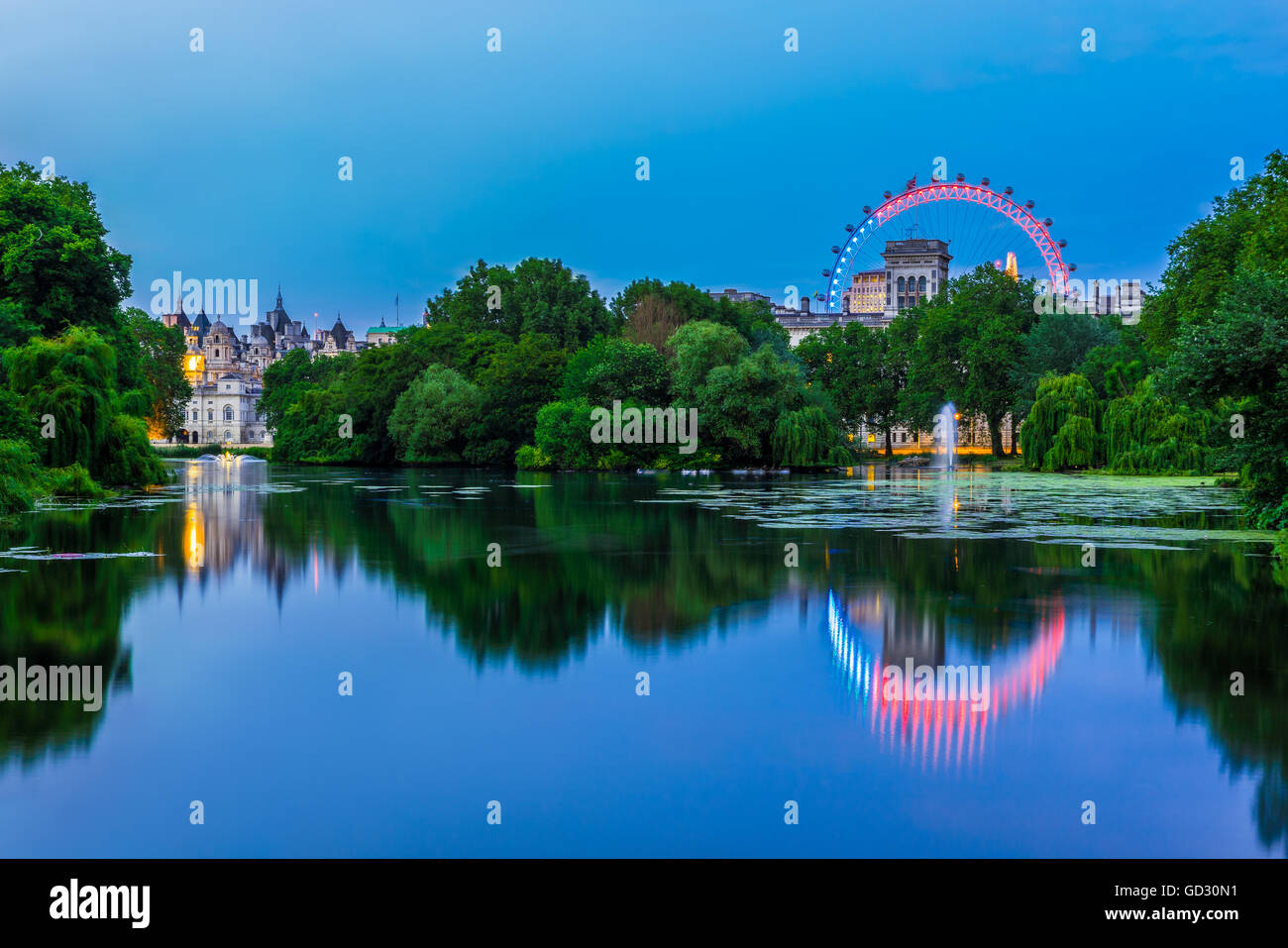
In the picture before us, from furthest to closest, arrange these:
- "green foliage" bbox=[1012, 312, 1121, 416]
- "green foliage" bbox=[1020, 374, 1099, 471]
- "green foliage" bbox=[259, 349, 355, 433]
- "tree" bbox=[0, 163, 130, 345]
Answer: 1. "green foliage" bbox=[259, 349, 355, 433]
2. "green foliage" bbox=[1012, 312, 1121, 416]
3. "green foliage" bbox=[1020, 374, 1099, 471]
4. "tree" bbox=[0, 163, 130, 345]

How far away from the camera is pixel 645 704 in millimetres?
8758

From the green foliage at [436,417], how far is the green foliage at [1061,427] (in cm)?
3497

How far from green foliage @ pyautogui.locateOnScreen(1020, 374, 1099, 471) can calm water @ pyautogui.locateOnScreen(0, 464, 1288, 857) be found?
129 ft

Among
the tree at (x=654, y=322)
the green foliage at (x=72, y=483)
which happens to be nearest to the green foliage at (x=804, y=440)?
the tree at (x=654, y=322)

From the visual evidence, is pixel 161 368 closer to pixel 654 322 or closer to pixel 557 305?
pixel 557 305

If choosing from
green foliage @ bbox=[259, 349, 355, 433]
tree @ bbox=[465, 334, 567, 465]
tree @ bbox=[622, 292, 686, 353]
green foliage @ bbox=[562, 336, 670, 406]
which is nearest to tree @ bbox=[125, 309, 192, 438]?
tree @ bbox=[465, 334, 567, 465]

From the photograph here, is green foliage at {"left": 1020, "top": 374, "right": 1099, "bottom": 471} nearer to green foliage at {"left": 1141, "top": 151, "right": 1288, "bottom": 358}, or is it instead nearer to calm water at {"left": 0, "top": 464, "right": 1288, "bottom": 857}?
green foliage at {"left": 1141, "top": 151, "right": 1288, "bottom": 358}

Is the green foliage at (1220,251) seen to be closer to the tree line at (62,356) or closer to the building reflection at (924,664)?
the building reflection at (924,664)

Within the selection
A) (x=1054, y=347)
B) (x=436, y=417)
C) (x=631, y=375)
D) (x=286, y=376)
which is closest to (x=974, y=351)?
(x=1054, y=347)

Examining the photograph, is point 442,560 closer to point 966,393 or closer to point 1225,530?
point 1225,530

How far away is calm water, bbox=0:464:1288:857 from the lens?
6195 mm

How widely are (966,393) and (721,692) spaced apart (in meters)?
79.0

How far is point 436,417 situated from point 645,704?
6828 centimetres
